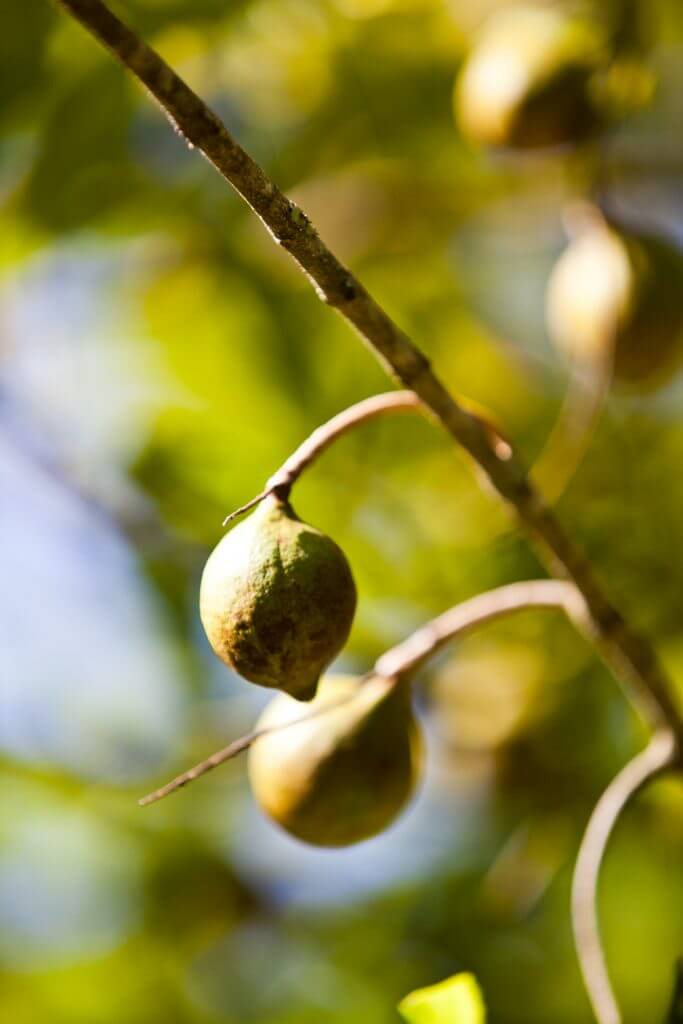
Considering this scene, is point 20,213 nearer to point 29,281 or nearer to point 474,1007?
point 29,281

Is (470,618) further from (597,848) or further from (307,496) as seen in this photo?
(307,496)

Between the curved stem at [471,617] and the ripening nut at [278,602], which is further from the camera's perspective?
the curved stem at [471,617]

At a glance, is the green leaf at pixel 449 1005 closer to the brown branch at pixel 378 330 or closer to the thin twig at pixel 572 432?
the brown branch at pixel 378 330

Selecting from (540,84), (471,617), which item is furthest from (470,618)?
(540,84)

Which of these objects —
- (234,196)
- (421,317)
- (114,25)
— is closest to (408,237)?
Result: (421,317)

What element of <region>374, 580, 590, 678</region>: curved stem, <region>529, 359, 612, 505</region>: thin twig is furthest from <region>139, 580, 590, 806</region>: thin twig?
<region>529, 359, 612, 505</region>: thin twig

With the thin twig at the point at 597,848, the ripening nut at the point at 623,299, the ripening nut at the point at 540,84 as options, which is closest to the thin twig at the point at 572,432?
the ripening nut at the point at 623,299
